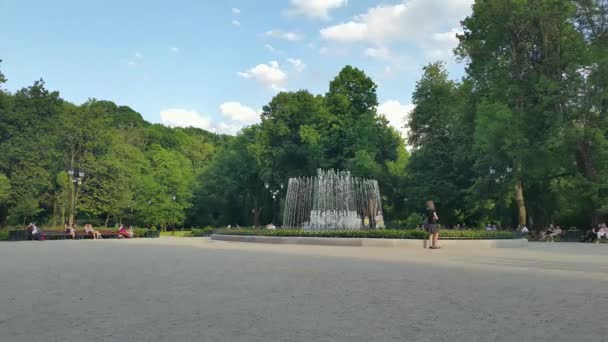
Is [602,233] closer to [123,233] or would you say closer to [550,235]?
[550,235]

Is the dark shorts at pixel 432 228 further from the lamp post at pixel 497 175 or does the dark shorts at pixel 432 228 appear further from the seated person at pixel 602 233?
the lamp post at pixel 497 175

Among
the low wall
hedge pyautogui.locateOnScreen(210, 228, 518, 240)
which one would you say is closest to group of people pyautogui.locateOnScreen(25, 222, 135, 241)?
the low wall

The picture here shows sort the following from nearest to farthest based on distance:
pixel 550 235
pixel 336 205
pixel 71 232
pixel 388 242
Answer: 1. pixel 388 242
2. pixel 550 235
3. pixel 71 232
4. pixel 336 205

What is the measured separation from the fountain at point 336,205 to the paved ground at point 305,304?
20330 mm

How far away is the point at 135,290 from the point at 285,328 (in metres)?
3.81

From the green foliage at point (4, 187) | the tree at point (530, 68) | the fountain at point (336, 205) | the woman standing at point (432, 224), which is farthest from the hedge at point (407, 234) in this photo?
the green foliage at point (4, 187)

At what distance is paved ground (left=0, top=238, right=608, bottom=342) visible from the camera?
501cm

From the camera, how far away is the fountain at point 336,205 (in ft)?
108

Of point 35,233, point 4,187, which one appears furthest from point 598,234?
point 4,187

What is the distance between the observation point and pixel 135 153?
5934 cm

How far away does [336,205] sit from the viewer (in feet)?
117

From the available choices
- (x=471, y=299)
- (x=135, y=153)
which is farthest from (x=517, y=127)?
(x=135, y=153)

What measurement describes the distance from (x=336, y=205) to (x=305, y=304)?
29043 millimetres

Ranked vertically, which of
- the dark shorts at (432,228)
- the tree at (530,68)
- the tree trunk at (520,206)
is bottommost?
the dark shorts at (432,228)
